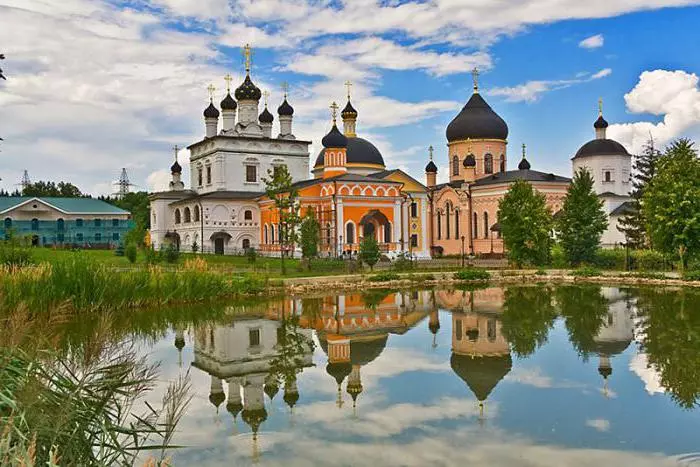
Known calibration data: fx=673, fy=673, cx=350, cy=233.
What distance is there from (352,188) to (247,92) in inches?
510

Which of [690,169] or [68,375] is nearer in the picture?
[68,375]

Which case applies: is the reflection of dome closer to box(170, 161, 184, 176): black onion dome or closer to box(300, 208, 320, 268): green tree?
box(300, 208, 320, 268): green tree

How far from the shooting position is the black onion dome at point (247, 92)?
44.0 m

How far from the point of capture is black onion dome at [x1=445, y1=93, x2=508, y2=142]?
4397cm

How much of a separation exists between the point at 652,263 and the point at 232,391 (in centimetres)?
2296

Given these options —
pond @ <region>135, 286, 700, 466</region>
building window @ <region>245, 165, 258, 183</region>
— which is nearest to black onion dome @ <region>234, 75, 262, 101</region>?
building window @ <region>245, 165, 258, 183</region>

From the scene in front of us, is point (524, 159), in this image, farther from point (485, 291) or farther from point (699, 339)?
point (699, 339)

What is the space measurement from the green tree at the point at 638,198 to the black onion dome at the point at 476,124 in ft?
30.1

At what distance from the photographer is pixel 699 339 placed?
38.6ft

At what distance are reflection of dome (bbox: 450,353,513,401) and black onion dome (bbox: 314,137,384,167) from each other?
33.2 m

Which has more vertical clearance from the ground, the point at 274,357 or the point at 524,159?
the point at 524,159

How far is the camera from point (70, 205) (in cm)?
4734

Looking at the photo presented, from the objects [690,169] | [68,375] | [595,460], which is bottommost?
[595,460]

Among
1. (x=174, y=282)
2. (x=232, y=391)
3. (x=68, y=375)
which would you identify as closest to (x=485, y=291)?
(x=174, y=282)
